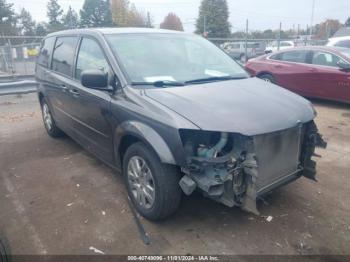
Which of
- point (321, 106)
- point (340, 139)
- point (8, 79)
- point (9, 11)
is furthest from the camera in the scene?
point (9, 11)

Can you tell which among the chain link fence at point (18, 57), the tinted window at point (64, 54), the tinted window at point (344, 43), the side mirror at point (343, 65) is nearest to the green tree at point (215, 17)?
the chain link fence at point (18, 57)

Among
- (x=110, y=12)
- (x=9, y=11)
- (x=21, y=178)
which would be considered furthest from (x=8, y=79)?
(x=110, y=12)

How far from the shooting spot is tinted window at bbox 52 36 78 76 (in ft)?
14.6

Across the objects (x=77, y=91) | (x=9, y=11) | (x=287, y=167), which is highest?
(x=9, y=11)

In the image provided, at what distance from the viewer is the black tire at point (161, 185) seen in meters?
2.87

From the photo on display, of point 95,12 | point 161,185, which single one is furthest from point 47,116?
point 95,12

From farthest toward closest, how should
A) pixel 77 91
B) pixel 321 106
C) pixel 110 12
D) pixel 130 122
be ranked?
pixel 110 12, pixel 321 106, pixel 77 91, pixel 130 122

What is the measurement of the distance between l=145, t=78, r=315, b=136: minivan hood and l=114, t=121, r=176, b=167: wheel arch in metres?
0.29

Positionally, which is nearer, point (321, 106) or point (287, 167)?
point (287, 167)

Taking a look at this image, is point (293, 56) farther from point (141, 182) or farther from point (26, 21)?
point (26, 21)

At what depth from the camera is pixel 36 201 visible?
3.70m

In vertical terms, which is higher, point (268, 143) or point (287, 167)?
point (268, 143)

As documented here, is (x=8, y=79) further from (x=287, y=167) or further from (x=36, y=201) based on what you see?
(x=287, y=167)

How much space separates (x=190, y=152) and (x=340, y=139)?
3.95 metres
